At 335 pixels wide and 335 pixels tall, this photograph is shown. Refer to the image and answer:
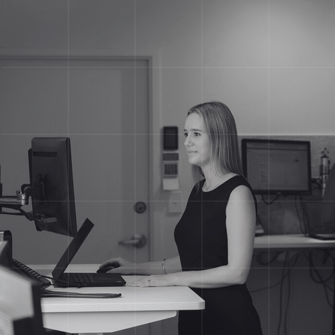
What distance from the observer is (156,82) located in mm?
3221

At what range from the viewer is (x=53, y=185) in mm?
1754

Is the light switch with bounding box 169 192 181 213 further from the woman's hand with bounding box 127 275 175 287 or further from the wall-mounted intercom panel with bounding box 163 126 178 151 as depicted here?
the woman's hand with bounding box 127 275 175 287

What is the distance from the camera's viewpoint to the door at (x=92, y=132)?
324 centimetres

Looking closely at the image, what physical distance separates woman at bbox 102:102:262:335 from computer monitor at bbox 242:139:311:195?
1.23 metres

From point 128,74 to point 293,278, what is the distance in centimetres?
155

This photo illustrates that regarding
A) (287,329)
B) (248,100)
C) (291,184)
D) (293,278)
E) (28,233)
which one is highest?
(248,100)

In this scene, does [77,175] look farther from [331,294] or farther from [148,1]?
[331,294]

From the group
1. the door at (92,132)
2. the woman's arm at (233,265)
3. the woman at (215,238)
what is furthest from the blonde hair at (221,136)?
the door at (92,132)

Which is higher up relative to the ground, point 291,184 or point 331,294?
point 291,184

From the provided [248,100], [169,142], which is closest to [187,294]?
[169,142]

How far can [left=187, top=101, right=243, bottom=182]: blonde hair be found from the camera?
1.91m

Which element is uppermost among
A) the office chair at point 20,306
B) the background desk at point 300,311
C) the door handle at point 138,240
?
the office chair at point 20,306

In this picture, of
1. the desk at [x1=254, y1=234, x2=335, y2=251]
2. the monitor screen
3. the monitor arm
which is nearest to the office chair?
the monitor screen

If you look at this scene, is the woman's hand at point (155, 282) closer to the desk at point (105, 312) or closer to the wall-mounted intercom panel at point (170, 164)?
the desk at point (105, 312)
